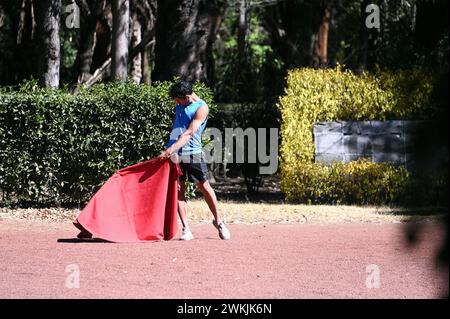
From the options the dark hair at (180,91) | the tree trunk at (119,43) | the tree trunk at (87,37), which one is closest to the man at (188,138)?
the dark hair at (180,91)

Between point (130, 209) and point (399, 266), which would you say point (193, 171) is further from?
point (399, 266)

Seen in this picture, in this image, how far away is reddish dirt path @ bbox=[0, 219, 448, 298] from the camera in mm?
7980

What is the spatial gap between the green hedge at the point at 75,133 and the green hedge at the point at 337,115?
2.73 m

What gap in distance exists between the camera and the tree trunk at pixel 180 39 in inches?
717

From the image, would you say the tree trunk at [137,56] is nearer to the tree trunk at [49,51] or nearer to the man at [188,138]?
the tree trunk at [49,51]

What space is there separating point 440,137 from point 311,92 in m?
13.3

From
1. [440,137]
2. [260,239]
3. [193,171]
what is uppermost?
[440,137]

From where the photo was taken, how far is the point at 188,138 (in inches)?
432

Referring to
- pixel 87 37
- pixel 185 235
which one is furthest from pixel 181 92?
pixel 87 37

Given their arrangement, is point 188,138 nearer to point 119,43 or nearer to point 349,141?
point 349,141

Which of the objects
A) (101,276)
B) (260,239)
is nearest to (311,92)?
(260,239)

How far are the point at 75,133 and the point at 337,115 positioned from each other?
4931 mm

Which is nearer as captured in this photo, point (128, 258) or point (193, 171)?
point (128, 258)

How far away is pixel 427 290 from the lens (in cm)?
812
